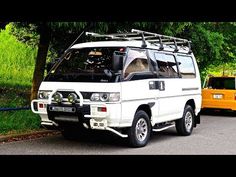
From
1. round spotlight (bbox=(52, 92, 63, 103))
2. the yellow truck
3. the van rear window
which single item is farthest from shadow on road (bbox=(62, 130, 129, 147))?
the van rear window

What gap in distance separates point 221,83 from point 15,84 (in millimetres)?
9278

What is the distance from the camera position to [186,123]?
10953 millimetres

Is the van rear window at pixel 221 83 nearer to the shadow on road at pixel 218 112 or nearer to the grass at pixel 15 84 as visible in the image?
the shadow on road at pixel 218 112

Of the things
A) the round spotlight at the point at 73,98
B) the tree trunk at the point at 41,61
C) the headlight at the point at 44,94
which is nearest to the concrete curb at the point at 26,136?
the headlight at the point at 44,94

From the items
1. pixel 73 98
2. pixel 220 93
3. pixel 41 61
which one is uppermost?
pixel 41 61

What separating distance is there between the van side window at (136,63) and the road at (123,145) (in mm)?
1613

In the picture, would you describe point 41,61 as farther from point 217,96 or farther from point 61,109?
point 217,96

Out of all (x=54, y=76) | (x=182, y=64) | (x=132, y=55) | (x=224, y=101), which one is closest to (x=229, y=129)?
(x=182, y=64)

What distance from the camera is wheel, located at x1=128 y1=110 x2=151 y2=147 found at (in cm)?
851

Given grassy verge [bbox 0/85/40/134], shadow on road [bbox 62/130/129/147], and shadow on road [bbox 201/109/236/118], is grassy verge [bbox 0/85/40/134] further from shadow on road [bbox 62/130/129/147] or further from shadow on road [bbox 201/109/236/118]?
shadow on road [bbox 201/109/236/118]

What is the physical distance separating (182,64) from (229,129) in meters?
2.82

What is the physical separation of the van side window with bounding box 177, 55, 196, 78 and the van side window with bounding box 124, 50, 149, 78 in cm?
194

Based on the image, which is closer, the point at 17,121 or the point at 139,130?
the point at 139,130

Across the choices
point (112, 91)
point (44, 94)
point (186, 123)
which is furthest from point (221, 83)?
point (44, 94)
